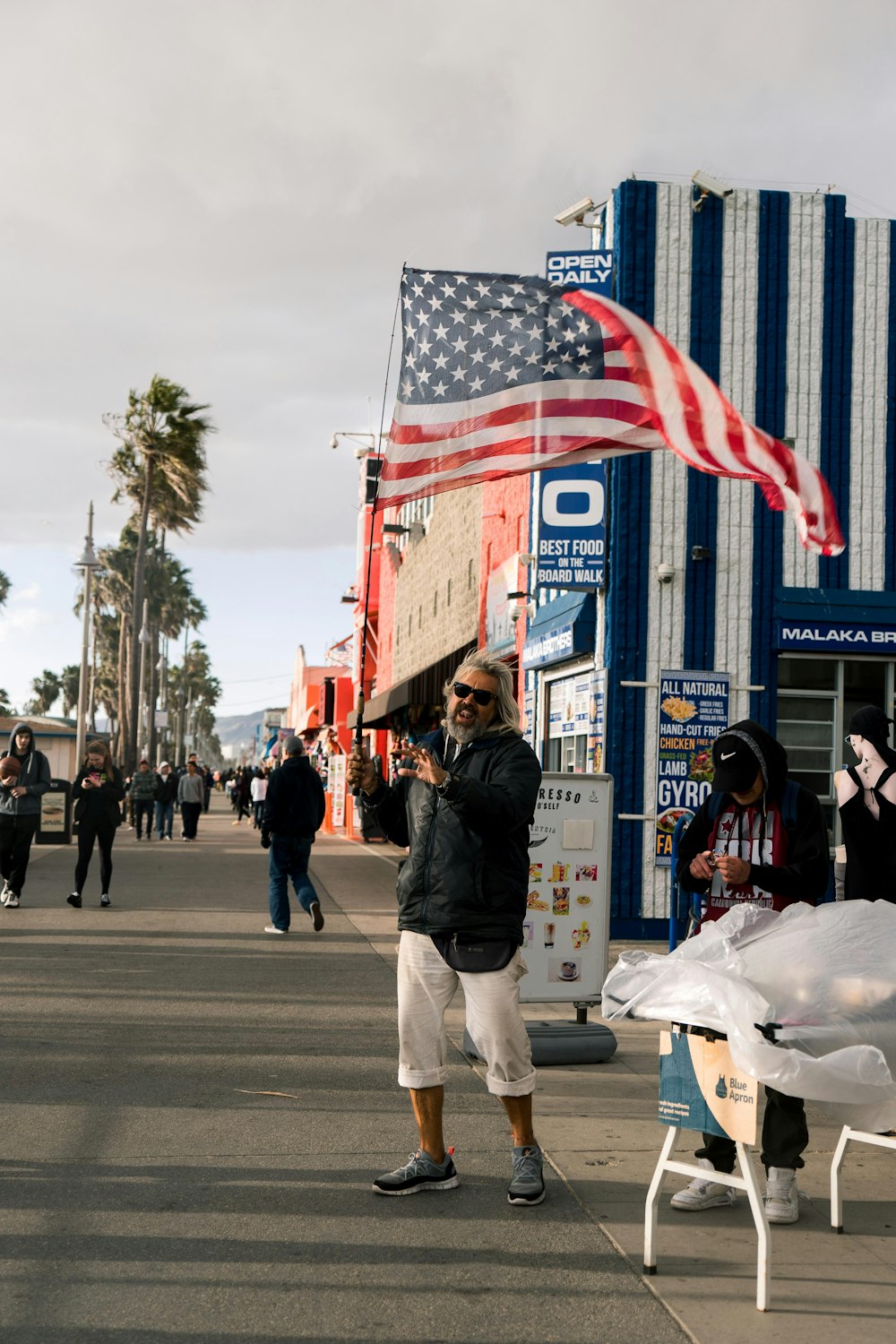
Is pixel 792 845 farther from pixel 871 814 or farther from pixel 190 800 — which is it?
pixel 190 800

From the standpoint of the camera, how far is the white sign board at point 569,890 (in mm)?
8141

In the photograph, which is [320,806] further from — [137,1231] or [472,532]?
[472,532]

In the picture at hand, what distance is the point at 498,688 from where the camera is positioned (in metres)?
5.25

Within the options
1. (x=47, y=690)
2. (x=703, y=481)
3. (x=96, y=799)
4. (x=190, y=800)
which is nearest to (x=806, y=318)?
(x=703, y=481)

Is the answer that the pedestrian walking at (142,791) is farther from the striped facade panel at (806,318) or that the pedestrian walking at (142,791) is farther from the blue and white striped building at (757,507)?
the striped facade panel at (806,318)

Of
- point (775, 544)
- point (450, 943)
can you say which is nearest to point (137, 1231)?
point (450, 943)

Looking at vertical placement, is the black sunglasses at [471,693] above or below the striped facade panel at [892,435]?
below

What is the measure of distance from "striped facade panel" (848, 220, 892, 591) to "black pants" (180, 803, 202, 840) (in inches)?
705

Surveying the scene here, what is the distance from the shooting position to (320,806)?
43.6ft

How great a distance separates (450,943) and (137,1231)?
1.39 meters

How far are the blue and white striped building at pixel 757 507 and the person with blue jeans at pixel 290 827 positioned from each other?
291 cm

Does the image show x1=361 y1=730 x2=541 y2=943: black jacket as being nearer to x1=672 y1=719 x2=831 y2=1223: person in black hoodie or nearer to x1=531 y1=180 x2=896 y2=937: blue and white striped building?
x1=672 y1=719 x2=831 y2=1223: person in black hoodie

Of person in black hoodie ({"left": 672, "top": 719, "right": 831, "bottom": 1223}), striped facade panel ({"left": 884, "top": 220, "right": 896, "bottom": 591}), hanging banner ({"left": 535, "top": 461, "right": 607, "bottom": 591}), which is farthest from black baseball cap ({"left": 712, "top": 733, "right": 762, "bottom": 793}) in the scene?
striped facade panel ({"left": 884, "top": 220, "right": 896, "bottom": 591})

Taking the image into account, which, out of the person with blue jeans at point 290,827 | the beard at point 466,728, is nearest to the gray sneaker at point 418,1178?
the beard at point 466,728
